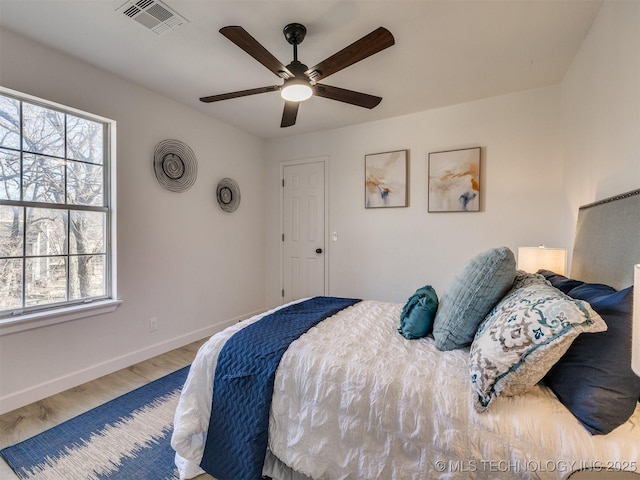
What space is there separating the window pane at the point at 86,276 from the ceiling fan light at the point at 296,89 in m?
2.10

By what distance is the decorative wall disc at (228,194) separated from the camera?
3.62 meters

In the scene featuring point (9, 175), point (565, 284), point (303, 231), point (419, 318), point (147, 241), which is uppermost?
point (9, 175)

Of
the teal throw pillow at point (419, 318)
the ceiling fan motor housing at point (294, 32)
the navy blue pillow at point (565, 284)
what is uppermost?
the ceiling fan motor housing at point (294, 32)

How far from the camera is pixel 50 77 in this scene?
2.21 metres

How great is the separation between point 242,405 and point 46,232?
2093 millimetres

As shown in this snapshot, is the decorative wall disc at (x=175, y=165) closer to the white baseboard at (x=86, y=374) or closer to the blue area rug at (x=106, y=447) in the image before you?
the white baseboard at (x=86, y=374)

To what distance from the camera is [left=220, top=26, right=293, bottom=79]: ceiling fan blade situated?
156 centimetres

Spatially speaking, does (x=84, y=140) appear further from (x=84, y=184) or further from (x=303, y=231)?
(x=303, y=231)

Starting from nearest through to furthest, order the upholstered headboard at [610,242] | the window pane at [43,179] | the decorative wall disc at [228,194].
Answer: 1. the upholstered headboard at [610,242]
2. the window pane at [43,179]
3. the decorative wall disc at [228,194]

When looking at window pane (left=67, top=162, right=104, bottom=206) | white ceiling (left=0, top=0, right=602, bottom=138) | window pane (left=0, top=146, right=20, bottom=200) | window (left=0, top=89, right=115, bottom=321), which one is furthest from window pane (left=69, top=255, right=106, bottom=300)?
white ceiling (left=0, top=0, right=602, bottom=138)

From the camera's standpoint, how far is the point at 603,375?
0.91 meters

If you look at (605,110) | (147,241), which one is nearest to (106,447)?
(147,241)

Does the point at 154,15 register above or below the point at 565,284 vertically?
above

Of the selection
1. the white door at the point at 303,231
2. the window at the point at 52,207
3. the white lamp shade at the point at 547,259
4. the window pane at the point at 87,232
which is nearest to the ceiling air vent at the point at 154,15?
the window at the point at 52,207
